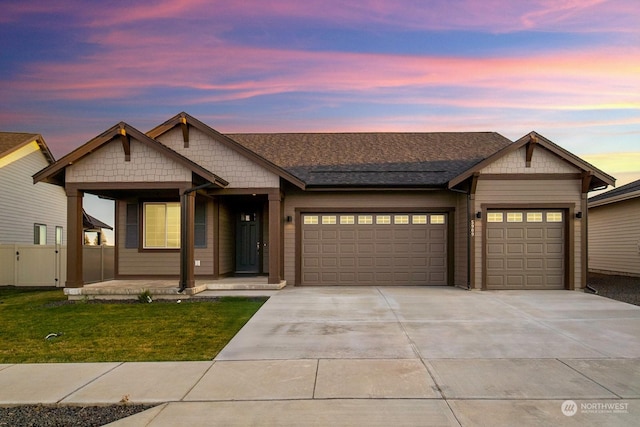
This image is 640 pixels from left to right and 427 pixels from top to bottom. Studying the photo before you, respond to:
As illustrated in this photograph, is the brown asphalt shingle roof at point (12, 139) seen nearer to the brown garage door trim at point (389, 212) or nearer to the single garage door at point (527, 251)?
the brown garage door trim at point (389, 212)

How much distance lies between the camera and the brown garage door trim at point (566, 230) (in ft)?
50.7

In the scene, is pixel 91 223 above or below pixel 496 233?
above

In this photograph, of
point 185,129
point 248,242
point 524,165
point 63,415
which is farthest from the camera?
point 248,242

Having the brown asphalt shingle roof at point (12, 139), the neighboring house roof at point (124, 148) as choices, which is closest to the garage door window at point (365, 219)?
the neighboring house roof at point (124, 148)

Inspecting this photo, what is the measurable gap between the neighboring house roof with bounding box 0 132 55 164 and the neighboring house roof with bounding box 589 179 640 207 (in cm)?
2431

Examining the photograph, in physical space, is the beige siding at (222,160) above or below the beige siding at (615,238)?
above

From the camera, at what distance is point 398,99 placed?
19094 millimetres

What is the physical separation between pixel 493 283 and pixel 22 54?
1653cm

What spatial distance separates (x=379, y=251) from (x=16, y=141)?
16.4 meters

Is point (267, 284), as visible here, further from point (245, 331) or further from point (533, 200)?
point (533, 200)

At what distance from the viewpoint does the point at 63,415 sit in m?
5.26

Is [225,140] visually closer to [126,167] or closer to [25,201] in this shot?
[126,167]

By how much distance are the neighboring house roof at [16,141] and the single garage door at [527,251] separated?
18677mm

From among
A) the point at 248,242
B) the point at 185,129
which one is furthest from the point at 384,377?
the point at 248,242
